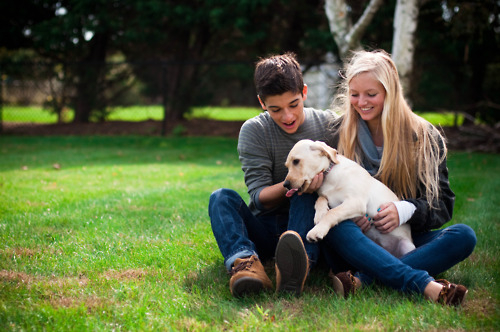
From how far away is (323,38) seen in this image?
39.5ft

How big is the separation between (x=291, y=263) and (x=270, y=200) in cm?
65

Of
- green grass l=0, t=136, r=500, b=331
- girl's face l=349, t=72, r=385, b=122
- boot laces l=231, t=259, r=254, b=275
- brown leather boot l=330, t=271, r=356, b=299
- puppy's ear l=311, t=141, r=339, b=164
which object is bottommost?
green grass l=0, t=136, r=500, b=331

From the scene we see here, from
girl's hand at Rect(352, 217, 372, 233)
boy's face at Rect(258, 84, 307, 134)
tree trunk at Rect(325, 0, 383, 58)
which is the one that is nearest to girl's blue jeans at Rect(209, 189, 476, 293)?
girl's hand at Rect(352, 217, 372, 233)

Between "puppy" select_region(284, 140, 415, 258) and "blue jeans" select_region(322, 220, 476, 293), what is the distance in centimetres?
16

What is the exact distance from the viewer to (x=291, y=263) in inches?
105

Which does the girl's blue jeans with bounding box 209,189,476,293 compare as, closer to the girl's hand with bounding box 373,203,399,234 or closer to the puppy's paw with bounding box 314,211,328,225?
the puppy's paw with bounding box 314,211,328,225

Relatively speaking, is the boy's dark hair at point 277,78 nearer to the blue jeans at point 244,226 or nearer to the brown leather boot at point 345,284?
the blue jeans at point 244,226

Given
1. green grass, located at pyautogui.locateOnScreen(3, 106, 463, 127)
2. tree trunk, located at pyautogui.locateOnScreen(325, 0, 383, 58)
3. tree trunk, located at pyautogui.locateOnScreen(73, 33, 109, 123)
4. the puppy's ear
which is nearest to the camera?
the puppy's ear

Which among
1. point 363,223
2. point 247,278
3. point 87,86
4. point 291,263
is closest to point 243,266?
point 247,278

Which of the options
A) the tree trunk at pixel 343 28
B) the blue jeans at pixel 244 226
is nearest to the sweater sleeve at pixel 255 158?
the blue jeans at pixel 244 226

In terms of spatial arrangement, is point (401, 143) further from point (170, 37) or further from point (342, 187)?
point (170, 37)

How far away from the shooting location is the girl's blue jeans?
2.67m

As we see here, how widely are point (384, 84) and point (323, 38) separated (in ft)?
30.9

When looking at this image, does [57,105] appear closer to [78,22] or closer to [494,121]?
[78,22]
